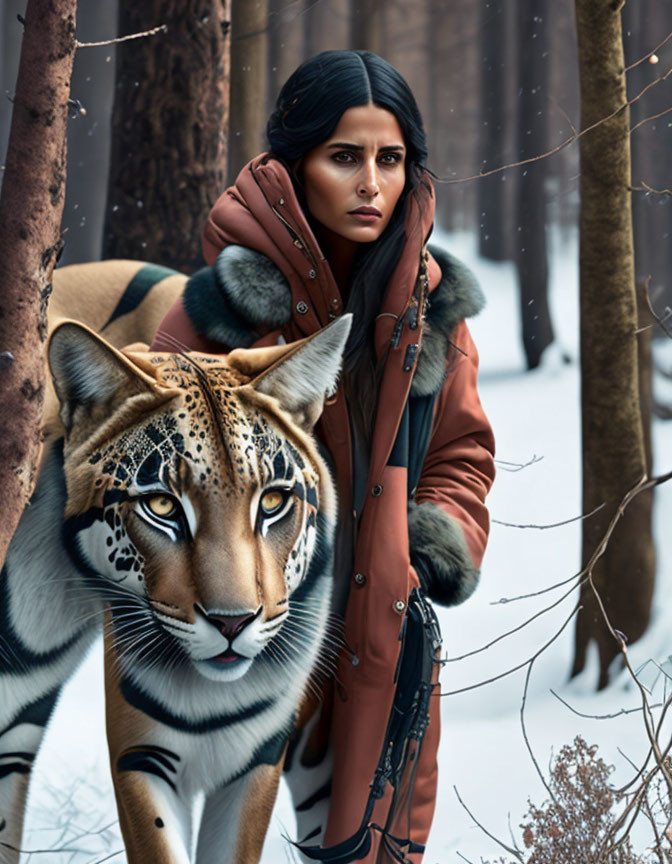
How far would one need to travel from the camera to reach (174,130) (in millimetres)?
3674

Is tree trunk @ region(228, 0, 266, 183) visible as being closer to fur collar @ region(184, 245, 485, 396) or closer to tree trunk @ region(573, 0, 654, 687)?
tree trunk @ region(573, 0, 654, 687)

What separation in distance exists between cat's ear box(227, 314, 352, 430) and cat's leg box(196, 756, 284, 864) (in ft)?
2.22

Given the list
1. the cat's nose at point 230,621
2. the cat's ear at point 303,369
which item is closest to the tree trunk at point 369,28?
the cat's ear at point 303,369

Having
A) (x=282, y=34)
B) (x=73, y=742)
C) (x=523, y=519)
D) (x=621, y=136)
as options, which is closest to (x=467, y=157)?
(x=282, y=34)

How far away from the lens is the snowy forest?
6.59 feet

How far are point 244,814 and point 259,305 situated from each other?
97cm

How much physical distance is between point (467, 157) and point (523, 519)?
Result: 8.79m

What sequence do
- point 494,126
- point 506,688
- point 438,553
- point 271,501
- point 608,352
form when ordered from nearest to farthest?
point 271,501 < point 438,553 < point 608,352 < point 506,688 < point 494,126

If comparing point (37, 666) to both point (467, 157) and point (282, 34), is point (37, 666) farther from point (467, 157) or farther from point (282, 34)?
point (467, 157)

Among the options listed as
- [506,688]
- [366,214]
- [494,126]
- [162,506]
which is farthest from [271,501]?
[494,126]

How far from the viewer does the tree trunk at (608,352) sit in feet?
12.1

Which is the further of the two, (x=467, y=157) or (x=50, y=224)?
(x=467, y=157)

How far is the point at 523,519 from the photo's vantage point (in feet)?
18.7

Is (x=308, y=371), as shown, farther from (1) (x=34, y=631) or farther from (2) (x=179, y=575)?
(1) (x=34, y=631)
